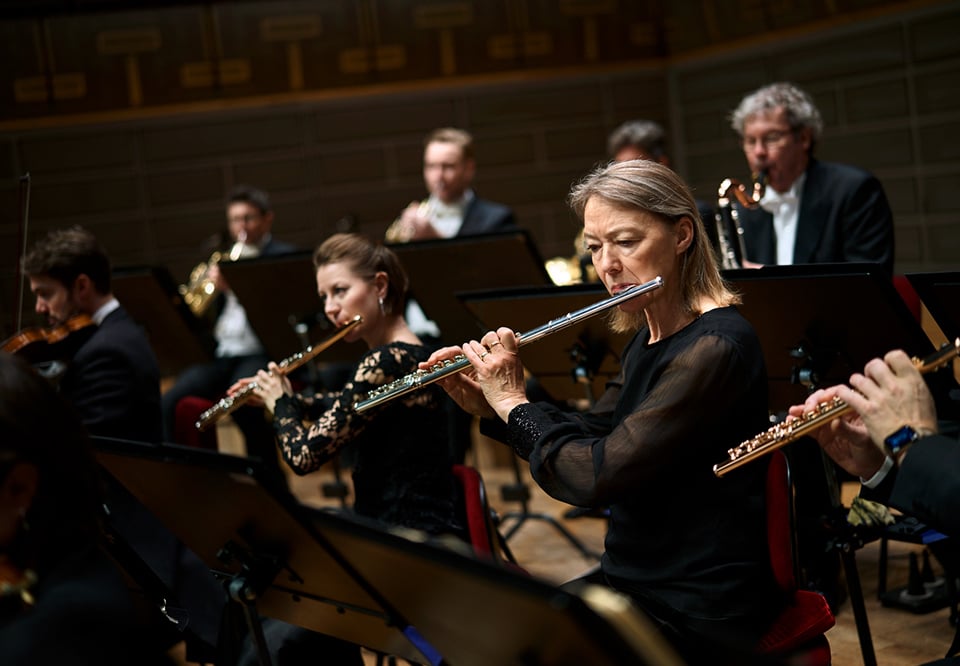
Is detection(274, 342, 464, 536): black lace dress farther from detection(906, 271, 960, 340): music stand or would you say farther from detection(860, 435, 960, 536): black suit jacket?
detection(860, 435, 960, 536): black suit jacket

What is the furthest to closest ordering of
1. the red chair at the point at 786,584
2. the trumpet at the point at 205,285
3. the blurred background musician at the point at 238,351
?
the trumpet at the point at 205,285 → the blurred background musician at the point at 238,351 → the red chair at the point at 786,584

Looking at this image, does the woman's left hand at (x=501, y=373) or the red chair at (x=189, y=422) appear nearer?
the woman's left hand at (x=501, y=373)

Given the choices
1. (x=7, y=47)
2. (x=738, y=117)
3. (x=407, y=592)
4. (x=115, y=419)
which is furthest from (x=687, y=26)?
(x=407, y=592)

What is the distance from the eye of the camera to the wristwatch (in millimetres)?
1604

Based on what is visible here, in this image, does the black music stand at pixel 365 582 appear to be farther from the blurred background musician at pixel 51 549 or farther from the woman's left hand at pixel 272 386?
the woman's left hand at pixel 272 386

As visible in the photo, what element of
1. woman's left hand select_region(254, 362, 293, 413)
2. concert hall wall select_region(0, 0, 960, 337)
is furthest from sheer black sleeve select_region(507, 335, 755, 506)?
concert hall wall select_region(0, 0, 960, 337)

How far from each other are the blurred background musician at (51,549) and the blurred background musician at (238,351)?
342 centimetres

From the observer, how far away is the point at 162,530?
2816mm

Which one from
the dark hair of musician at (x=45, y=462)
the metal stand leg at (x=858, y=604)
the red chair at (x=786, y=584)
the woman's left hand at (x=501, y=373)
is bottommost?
the metal stand leg at (x=858, y=604)

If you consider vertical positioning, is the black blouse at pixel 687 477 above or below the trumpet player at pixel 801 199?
below

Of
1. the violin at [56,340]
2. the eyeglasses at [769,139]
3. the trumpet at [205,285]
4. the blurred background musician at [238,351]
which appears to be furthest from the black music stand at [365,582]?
the trumpet at [205,285]

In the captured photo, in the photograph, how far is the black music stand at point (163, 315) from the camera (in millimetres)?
4387

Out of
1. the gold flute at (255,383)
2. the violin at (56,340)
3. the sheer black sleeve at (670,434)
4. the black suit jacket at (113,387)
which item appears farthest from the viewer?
the violin at (56,340)

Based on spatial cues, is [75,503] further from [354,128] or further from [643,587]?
[354,128]
